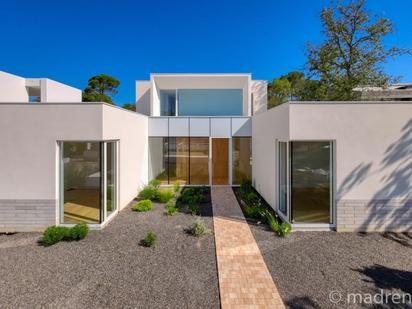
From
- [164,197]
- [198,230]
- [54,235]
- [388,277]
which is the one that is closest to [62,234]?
[54,235]

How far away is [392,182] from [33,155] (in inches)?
411

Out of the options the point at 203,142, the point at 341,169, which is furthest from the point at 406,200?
the point at 203,142

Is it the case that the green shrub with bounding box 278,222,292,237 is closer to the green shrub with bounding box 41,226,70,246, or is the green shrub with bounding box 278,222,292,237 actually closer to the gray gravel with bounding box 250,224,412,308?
the gray gravel with bounding box 250,224,412,308

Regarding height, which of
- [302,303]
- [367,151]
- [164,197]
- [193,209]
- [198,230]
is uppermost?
[367,151]

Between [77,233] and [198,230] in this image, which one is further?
[198,230]

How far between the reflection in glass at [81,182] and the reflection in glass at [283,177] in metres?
5.91

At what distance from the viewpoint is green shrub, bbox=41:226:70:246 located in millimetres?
5797

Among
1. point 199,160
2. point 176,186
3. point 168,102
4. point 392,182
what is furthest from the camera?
point 168,102

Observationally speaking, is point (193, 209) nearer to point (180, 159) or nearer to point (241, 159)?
point (180, 159)

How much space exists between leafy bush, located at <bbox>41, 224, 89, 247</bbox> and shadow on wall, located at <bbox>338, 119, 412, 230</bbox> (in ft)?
24.2

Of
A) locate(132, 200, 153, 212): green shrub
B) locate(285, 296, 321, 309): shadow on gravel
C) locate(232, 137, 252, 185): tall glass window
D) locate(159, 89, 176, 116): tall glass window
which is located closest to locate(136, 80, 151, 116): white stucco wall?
locate(159, 89, 176, 116): tall glass window

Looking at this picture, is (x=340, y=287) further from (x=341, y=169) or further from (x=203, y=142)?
(x=203, y=142)

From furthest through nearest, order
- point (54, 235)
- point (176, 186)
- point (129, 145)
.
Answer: point (176, 186), point (129, 145), point (54, 235)

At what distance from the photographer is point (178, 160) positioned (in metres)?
12.8
